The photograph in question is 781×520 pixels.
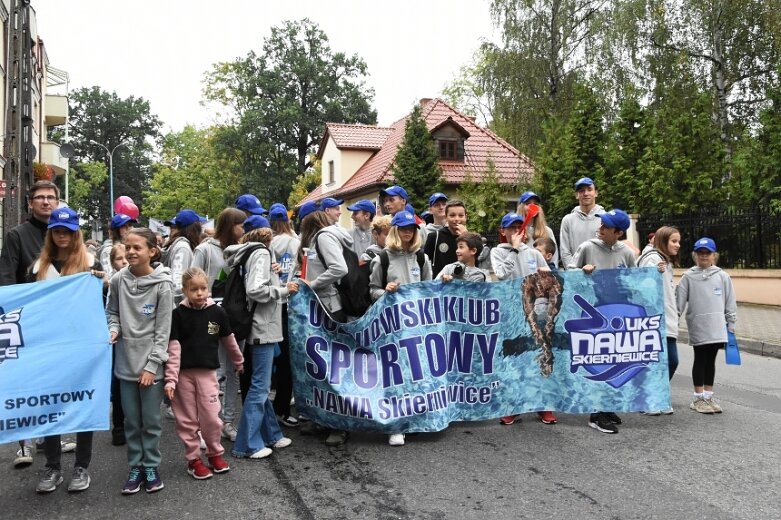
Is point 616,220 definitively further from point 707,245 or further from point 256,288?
point 256,288

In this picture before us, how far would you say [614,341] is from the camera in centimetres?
619

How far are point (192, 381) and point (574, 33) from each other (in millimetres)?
29780

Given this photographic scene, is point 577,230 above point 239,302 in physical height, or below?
above

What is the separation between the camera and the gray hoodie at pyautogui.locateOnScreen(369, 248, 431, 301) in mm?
5902

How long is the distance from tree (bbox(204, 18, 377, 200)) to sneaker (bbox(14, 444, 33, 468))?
46.8 meters

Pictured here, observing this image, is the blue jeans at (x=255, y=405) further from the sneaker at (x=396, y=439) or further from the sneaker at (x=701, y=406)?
the sneaker at (x=701, y=406)

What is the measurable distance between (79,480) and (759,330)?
11.8 m

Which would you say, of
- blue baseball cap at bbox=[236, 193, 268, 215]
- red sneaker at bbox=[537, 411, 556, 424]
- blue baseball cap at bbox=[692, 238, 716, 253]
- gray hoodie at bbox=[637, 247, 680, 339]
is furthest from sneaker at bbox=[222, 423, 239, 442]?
blue baseball cap at bbox=[692, 238, 716, 253]

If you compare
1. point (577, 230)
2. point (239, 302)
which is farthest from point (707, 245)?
point (239, 302)

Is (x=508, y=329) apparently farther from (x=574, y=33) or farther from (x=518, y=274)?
(x=574, y=33)

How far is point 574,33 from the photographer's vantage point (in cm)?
3100

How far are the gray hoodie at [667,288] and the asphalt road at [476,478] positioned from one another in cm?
86

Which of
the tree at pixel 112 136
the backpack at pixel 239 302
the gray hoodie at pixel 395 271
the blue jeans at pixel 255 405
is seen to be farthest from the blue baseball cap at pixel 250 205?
the tree at pixel 112 136

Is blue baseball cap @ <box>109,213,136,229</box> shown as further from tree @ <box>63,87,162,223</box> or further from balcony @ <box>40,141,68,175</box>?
tree @ <box>63,87,162,223</box>
